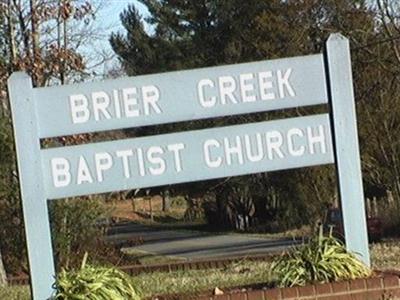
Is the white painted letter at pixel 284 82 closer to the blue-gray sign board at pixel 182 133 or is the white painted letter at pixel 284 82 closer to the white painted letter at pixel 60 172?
the blue-gray sign board at pixel 182 133

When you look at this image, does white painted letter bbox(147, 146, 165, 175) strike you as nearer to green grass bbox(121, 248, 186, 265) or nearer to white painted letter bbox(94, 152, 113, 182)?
white painted letter bbox(94, 152, 113, 182)

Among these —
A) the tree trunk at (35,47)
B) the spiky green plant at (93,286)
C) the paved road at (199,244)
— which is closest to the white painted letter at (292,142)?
the spiky green plant at (93,286)

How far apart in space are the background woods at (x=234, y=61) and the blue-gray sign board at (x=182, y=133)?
6.06 metres

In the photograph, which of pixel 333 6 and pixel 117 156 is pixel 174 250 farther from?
pixel 117 156

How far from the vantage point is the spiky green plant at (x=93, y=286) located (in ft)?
26.1

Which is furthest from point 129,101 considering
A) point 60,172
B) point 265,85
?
point 265,85

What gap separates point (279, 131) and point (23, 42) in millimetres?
16722

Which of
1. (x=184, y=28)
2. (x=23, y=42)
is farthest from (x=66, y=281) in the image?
(x=184, y=28)

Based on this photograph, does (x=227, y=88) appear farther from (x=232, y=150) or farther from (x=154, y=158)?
(x=154, y=158)

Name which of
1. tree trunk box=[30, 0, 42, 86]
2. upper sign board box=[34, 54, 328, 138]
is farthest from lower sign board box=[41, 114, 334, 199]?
tree trunk box=[30, 0, 42, 86]

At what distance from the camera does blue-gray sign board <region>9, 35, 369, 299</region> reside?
8742mm

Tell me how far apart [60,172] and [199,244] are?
3378cm

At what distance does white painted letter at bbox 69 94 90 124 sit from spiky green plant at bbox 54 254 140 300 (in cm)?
132

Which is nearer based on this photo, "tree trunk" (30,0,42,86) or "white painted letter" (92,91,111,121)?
"white painted letter" (92,91,111,121)
